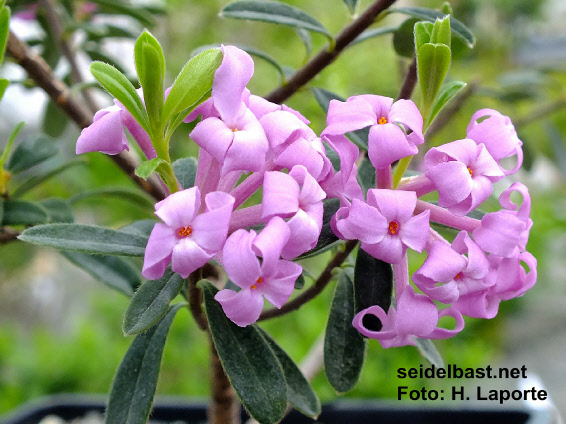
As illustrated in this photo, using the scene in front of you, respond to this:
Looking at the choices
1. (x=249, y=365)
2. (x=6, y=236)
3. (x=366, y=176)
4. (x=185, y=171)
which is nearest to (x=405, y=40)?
(x=366, y=176)

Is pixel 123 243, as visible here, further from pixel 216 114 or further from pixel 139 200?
pixel 139 200

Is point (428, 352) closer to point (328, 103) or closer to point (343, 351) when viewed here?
point (343, 351)

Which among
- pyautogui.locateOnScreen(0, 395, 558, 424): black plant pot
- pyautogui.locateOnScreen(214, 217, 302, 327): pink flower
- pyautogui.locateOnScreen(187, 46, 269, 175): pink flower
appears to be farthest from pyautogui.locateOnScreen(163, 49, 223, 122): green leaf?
pyautogui.locateOnScreen(0, 395, 558, 424): black plant pot

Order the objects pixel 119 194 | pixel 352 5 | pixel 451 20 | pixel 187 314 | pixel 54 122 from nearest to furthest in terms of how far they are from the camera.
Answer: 1. pixel 451 20
2. pixel 352 5
3. pixel 119 194
4. pixel 54 122
5. pixel 187 314

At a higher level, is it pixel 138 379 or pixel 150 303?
pixel 150 303

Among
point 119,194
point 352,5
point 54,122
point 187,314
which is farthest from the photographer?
point 187,314

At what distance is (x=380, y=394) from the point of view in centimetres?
174

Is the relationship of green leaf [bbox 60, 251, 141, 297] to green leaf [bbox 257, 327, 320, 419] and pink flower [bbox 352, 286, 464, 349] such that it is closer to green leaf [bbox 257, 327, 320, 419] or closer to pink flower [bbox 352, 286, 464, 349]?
green leaf [bbox 257, 327, 320, 419]

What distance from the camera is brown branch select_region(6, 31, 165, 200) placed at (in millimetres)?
650

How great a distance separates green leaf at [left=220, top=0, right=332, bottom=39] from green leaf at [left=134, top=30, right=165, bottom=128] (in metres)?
0.23

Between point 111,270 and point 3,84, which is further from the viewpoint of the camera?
point 111,270

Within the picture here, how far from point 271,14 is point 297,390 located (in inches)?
16.8

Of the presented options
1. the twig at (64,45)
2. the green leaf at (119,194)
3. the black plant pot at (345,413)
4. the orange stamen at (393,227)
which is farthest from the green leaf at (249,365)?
the black plant pot at (345,413)

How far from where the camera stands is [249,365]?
49cm
